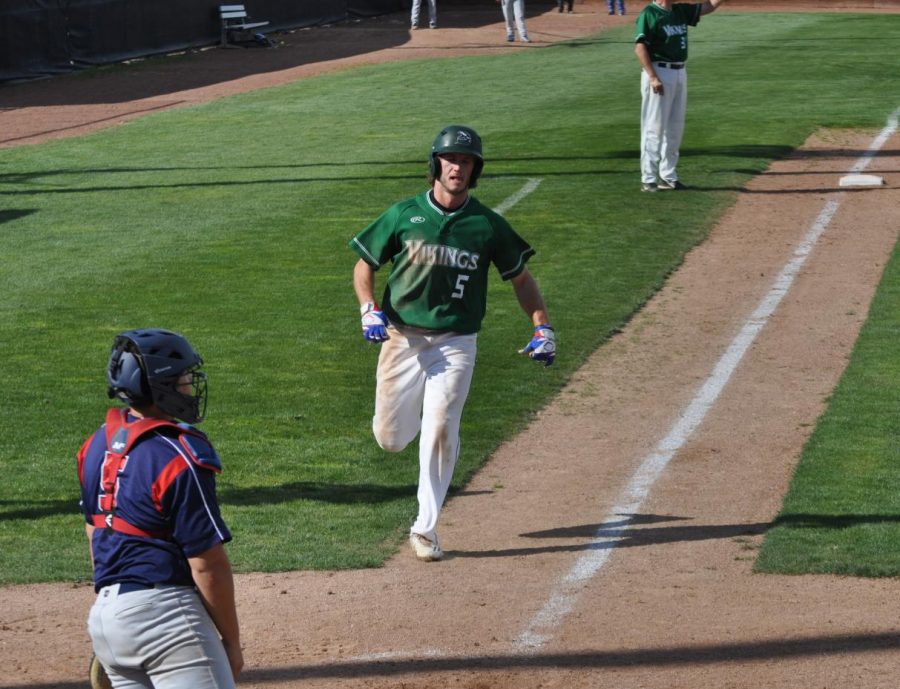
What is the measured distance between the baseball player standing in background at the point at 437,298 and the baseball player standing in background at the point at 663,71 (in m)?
8.97

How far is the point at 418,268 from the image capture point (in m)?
7.34

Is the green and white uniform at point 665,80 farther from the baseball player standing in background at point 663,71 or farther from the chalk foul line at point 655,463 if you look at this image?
the chalk foul line at point 655,463

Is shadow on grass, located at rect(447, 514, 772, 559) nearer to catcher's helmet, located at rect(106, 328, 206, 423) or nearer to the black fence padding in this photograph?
catcher's helmet, located at rect(106, 328, 206, 423)

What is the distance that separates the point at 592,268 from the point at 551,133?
8525 millimetres

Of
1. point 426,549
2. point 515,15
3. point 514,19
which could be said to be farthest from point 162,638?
point 514,19

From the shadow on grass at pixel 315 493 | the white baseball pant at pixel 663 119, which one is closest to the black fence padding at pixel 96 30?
the white baseball pant at pixel 663 119

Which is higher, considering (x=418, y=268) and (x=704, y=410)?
(x=418, y=268)

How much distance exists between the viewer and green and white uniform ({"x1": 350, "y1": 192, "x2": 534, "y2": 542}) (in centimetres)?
728

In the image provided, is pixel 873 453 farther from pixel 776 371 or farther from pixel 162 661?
pixel 162 661

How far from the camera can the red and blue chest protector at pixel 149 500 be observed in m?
4.04

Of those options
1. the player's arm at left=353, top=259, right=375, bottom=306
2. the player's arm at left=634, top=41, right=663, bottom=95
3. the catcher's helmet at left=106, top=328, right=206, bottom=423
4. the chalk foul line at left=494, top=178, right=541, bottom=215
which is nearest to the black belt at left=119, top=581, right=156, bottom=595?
the catcher's helmet at left=106, top=328, right=206, bottom=423

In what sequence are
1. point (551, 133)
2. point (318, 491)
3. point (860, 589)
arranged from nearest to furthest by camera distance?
point (860, 589), point (318, 491), point (551, 133)

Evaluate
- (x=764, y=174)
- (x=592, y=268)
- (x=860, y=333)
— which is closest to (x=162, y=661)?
(x=860, y=333)

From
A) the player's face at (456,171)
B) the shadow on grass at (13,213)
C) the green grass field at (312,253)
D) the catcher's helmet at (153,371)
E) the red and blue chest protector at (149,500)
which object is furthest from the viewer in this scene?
the shadow on grass at (13,213)
